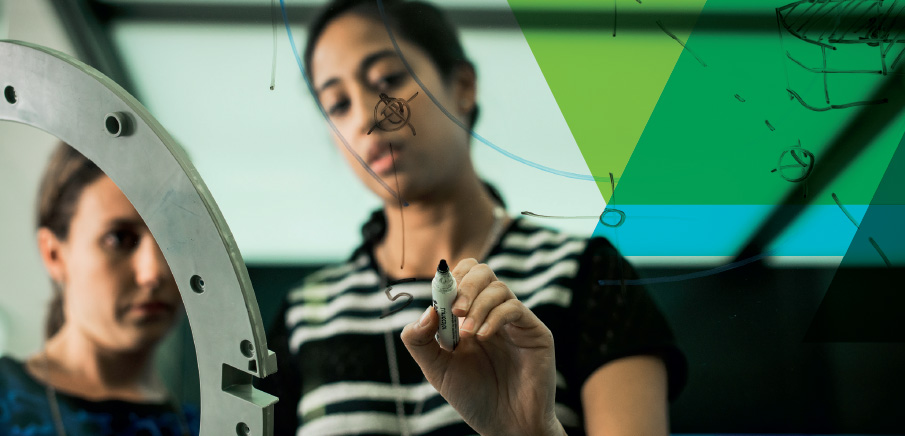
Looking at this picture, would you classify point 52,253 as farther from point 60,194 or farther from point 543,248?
point 543,248

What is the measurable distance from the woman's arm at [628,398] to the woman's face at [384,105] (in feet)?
0.77

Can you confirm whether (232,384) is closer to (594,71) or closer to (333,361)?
(333,361)

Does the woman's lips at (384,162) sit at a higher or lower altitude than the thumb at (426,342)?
higher

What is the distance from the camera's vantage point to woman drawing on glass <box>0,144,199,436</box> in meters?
0.66

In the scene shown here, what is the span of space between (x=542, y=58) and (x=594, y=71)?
0.05m

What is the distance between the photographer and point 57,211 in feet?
2.23

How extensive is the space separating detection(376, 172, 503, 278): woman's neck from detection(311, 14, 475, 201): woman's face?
0.01 m

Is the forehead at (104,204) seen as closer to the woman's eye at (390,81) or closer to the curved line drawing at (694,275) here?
the woman's eye at (390,81)

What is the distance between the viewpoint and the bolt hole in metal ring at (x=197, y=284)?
43cm

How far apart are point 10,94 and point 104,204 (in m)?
0.21

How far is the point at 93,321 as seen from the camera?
68 centimetres

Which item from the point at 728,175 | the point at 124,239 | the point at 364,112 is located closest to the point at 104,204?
the point at 124,239

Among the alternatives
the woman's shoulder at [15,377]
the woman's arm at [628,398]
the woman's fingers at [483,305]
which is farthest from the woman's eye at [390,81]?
the woman's shoulder at [15,377]

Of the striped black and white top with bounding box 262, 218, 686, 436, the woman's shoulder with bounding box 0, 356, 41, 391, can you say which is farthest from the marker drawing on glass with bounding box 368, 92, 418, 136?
the woman's shoulder with bounding box 0, 356, 41, 391
